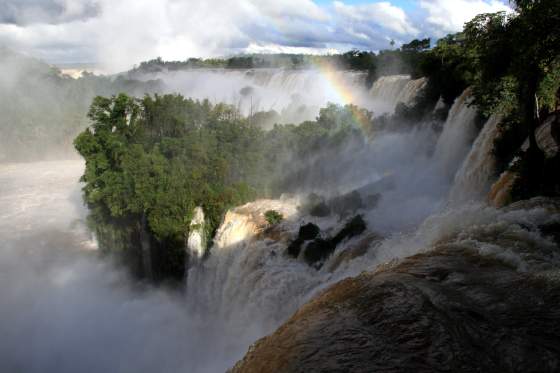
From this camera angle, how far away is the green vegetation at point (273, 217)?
635 inches

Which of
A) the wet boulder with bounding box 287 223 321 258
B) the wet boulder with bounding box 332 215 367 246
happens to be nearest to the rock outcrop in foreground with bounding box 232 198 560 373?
the wet boulder with bounding box 332 215 367 246

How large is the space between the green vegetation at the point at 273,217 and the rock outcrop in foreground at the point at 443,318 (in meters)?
9.60

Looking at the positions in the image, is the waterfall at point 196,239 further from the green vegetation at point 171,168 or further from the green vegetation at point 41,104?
the green vegetation at point 41,104

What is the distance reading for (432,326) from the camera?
4.80 meters

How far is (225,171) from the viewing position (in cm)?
2338

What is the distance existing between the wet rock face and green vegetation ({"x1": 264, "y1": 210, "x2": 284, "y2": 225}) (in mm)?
9936

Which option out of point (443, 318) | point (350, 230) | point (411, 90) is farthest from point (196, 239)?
point (443, 318)

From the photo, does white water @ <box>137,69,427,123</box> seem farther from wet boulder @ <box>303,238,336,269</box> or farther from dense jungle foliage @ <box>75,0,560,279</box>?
wet boulder @ <box>303,238,336,269</box>

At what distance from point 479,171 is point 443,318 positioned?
7.42 m

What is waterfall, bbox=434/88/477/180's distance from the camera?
1483 cm

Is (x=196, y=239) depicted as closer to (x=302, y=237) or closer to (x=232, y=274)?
(x=232, y=274)

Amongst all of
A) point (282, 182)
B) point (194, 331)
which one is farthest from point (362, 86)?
point (194, 331)

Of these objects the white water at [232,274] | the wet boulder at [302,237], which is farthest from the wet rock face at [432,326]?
the wet boulder at [302,237]

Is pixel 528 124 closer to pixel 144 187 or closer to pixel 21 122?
pixel 144 187
